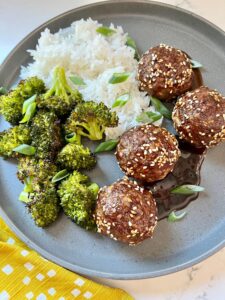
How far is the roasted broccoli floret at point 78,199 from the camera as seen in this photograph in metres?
2.49

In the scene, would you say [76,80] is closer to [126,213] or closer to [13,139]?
[13,139]

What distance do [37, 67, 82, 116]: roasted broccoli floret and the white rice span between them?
0.08m

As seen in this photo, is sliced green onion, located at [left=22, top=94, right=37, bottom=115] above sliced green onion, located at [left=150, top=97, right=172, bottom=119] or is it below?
above

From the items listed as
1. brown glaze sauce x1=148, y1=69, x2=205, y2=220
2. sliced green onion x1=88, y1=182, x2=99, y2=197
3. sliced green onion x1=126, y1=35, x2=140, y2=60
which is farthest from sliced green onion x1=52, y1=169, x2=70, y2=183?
sliced green onion x1=126, y1=35, x2=140, y2=60

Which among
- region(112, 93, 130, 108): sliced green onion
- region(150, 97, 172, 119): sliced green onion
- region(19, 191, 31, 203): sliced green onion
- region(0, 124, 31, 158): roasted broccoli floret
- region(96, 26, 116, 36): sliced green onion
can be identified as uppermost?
region(96, 26, 116, 36): sliced green onion

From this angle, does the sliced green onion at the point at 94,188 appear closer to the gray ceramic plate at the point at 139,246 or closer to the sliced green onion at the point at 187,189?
the gray ceramic plate at the point at 139,246

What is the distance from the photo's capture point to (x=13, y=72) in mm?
3006

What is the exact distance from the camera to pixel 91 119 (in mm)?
2678

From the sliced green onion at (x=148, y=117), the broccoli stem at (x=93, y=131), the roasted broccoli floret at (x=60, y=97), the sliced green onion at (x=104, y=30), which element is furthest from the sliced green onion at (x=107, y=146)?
the sliced green onion at (x=104, y=30)

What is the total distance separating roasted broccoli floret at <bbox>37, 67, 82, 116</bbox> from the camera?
273 centimetres

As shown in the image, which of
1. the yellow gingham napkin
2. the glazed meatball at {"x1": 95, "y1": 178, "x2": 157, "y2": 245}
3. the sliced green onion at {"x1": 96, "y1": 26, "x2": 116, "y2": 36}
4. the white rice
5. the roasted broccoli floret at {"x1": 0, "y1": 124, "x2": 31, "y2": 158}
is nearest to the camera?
the glazed meatball at {"x1": 95, "y1": 178, "x2": 157, "y2": 245}

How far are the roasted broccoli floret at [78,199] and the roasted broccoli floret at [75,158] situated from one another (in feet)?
0.20

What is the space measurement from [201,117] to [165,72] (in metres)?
0.36

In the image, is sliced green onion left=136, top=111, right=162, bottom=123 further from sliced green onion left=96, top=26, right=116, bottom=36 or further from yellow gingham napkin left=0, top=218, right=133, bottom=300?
yellow gingham napkin left=0, top=218, right=133, bottom=300
